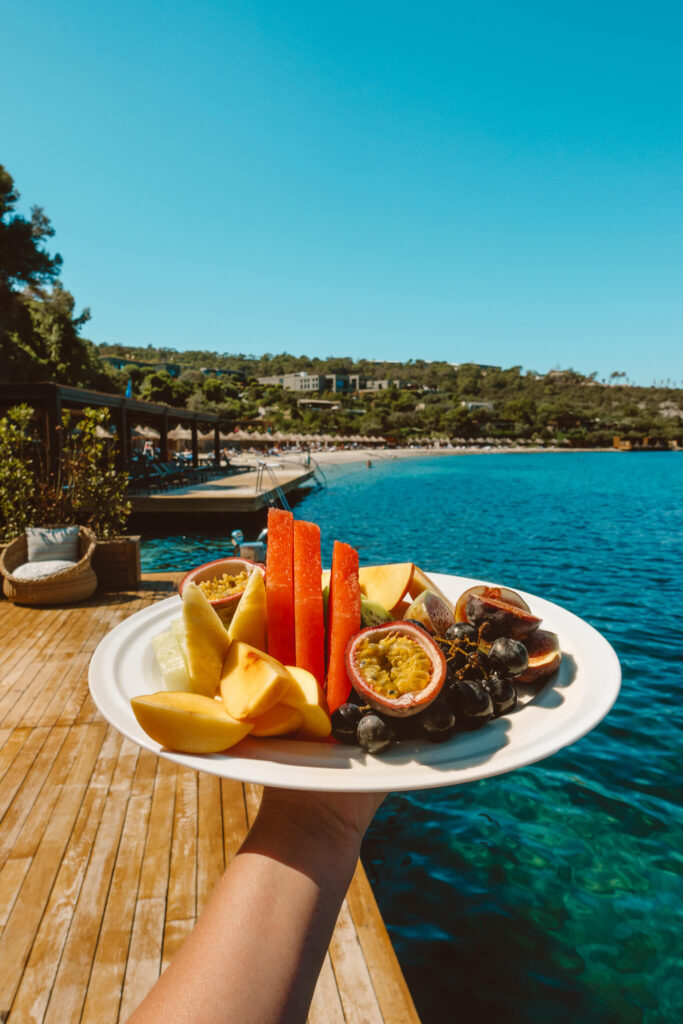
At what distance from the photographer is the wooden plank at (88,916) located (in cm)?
207

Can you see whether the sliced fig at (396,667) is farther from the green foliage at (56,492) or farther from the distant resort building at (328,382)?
the distant resort building at (328,382)

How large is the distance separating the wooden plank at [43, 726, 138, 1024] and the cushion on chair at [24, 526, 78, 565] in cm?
488

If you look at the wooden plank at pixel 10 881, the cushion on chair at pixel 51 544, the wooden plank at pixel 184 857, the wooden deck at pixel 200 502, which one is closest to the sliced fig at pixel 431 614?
the wooden plank at pixel 184 857

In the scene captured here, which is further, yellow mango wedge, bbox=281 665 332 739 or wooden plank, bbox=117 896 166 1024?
wooden plank, bbox=117 896 166 1024

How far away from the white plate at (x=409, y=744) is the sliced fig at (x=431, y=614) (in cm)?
25

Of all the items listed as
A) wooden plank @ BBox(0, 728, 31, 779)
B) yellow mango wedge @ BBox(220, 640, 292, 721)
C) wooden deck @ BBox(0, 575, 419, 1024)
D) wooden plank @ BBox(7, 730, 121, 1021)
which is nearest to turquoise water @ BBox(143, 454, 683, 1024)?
wooden deck @ BBox(0, 575, 419, 1024)

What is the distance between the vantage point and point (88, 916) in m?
2.43

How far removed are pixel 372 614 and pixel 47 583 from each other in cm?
665

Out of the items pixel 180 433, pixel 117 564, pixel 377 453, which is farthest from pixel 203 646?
pixel 377 453

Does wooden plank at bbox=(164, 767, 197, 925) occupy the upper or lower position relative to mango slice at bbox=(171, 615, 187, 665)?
lower

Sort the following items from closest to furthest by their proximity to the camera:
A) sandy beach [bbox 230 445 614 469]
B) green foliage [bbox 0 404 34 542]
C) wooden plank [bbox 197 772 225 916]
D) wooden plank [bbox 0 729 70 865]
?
wooden plank [bbox 197 772 225 916], wooden plank [bbox 0 729 70 865], green foliage [bbox 0 404 34 542], sandy beach [bbox 230 445 614 469]

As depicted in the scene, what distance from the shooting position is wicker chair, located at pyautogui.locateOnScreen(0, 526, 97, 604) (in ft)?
23.1

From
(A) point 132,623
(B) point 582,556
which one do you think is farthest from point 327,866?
(B) point 582,556

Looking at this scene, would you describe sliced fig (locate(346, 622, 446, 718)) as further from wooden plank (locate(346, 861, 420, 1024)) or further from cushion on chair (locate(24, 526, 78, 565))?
cushion on chair (locate(24, 526, 78, 565))
